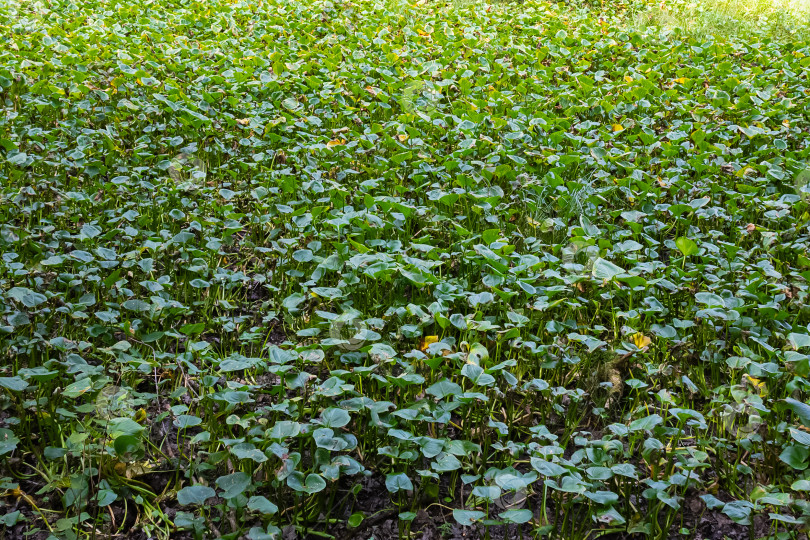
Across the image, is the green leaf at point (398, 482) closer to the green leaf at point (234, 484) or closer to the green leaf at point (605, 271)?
the green leaf at point (234, 484)

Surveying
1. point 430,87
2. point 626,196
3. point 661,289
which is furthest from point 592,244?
point 430,87

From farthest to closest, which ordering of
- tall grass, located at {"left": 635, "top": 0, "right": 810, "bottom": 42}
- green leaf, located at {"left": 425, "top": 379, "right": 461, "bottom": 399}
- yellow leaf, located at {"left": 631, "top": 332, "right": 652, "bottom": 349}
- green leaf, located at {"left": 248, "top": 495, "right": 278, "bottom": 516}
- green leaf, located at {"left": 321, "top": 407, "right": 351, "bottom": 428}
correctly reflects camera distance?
tall grass, located at {"left": 635, "top": 0, "right": 810, "bottom": 42}
yellow leaf, located at {"left": 631, "top": 332, "right": 652, "bottom": 349}
green leaf, located at {"left": 425, "top": 379, "right": 461, "bottom": 399}
green leaf, located at {"left": 321, "top": 407, "right": 351, "bottom": 428}
green leaf, located at {"left": 248, "top": 495, "right": 278, "bottom": 516}

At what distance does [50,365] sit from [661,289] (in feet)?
6.74

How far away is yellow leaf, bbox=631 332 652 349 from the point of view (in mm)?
2256

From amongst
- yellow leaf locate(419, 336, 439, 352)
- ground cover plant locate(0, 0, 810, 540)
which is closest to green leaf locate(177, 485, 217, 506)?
ground cover plant locate(0, 0, 810, 540)

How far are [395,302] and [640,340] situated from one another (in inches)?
32.9

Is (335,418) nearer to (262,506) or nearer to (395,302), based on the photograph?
(262,506)

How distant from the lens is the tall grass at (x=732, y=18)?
6738 mm

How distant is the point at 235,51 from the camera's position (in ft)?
17.5

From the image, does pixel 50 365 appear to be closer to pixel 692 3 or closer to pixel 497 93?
pixel 497 93

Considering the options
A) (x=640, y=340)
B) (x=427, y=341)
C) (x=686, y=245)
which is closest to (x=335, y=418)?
(x=427, y=341)

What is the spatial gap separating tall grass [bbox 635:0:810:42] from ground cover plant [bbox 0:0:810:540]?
2.07 m

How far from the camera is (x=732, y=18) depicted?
7.39 meters

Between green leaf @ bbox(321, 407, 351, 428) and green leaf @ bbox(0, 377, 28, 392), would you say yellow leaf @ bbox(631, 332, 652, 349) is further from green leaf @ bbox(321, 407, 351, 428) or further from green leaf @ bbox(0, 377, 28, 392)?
green leaf @ bbox(0, 377, 28, 392)
